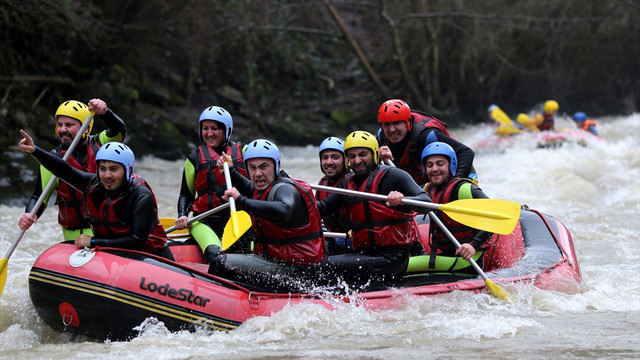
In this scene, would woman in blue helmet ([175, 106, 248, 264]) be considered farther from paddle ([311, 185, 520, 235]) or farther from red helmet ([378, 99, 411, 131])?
Answer: red helmet ([378, 99, 411, 131])

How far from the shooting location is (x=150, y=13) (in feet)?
46.3

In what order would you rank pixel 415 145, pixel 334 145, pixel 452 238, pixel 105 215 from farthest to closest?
pixel 415 145, pixel 334 145, pixel 452 238, pixel 105 215

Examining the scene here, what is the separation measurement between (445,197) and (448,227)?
11.0 inches

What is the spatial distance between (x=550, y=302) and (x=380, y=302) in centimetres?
138

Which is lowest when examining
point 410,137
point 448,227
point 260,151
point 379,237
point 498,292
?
point 498,292

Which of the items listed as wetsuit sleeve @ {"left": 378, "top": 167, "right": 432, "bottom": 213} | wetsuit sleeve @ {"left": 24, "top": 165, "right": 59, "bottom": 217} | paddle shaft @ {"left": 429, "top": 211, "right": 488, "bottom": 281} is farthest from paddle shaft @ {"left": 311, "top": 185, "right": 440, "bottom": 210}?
wetsuit sleeve @ {"left": 24, "top": 165, "right": 59, "bottom": 217}

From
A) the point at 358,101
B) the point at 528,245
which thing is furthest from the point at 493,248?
the point at 358,101

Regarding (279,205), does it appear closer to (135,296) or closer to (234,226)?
(234,226)

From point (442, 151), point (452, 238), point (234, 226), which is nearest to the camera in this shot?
point (234, 226)

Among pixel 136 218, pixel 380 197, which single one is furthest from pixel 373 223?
pixel 136 218

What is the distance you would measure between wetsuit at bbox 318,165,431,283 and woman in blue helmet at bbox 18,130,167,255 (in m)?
1.34

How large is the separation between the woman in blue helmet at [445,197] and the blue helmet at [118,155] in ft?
7.49

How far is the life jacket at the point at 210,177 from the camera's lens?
5840mm

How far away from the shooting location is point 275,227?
4832 millimetres
